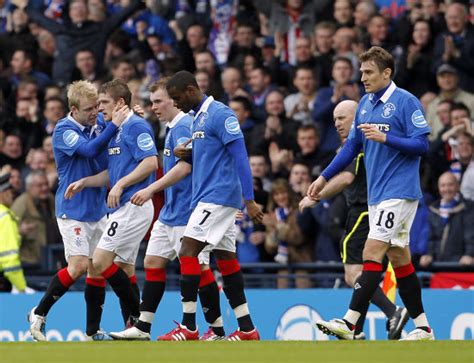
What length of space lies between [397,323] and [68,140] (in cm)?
353

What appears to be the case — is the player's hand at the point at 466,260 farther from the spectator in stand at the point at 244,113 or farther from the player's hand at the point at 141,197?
the player's hand at the point at 141,197

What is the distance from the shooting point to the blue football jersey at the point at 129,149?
12.6 meters

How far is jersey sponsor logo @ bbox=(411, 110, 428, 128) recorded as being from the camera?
36.9ft

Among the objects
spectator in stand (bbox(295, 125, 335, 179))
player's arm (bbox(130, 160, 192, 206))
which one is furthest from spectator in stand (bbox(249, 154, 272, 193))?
player's arm (bbox(130, 160, 192, 206))

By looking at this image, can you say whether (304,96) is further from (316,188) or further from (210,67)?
(316,188)

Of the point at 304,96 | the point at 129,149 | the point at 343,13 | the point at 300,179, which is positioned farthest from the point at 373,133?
the point at 343,13

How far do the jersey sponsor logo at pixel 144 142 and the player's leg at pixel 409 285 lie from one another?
2.52 metres

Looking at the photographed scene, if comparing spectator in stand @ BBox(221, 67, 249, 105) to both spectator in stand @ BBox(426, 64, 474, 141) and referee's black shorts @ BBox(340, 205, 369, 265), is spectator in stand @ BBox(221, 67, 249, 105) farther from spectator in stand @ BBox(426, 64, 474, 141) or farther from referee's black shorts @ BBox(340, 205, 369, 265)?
referee's black shorts @ BBox(340, 205, 369, 265)

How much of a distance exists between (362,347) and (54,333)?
7657 millimetres

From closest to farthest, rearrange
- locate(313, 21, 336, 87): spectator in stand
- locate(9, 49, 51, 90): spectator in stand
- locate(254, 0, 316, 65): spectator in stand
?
locate(313, 21, 336, 87): spectator in stand
locate(254, 0, 316, 65): spectator in stand
locate(9, 49, 51, 90): spectator in stand

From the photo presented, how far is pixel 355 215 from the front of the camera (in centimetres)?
1319

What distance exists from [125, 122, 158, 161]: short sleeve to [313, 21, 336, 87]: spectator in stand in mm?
5838

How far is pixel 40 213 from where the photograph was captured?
18.5 m

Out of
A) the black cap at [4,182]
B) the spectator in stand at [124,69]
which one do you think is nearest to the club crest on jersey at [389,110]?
the black cap at [4,182]
